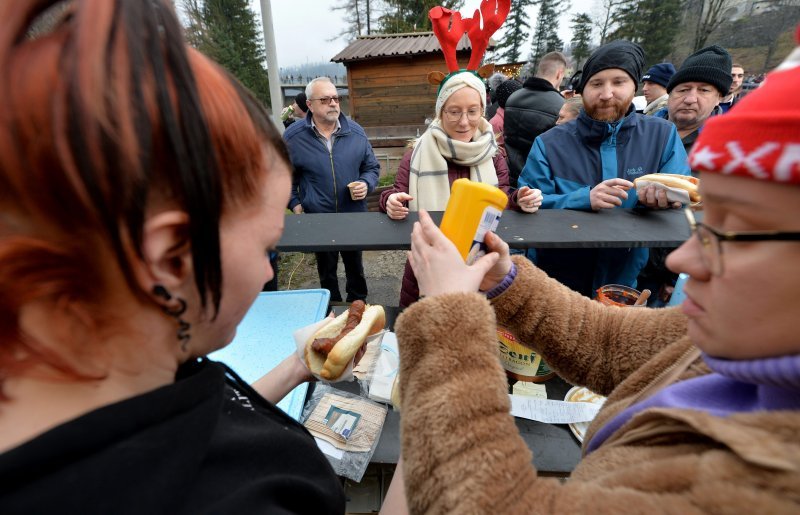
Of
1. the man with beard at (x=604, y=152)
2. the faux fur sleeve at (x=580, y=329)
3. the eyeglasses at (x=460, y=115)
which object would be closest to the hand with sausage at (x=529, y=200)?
the man with beard at (x=604, y=152)

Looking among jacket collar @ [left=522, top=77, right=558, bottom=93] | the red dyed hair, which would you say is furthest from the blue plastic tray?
jacket collar @ [left=522, top=77, right=558, bottom=93]

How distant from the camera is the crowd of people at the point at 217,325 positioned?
496 mm

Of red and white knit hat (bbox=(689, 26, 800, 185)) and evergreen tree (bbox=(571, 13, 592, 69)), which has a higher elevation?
evergreen tree (bbox=(571, 13, 592, 69))

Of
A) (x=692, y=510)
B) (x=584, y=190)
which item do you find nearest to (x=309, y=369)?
(x=692, y=510)

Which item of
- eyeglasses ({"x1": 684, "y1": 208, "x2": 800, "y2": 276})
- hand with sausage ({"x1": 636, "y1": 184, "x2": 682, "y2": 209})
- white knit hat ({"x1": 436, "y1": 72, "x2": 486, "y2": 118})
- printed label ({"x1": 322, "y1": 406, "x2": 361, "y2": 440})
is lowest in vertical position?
printed label ({"x1": 322, "y1": 406, "x2": 361, "y2": 440})

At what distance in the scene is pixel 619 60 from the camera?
2.65m

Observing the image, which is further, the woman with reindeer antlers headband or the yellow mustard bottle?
the woman with reindeer antlers headband

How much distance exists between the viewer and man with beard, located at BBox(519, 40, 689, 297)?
2.65 metres

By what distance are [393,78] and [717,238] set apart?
13.3 meters

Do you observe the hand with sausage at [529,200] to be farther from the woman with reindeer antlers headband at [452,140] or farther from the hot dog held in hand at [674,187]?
the woman with reindeer antlers headband at [452,140]

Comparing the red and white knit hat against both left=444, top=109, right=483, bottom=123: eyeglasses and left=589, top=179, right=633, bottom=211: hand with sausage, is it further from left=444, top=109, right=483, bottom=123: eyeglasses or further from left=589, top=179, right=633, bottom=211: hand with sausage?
left=444, top=109, right=483, bottom=123: eyeglasses

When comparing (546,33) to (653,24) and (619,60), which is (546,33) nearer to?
(653,24)

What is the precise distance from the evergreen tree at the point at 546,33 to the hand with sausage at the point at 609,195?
4867 centimetres

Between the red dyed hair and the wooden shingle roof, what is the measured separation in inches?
497
